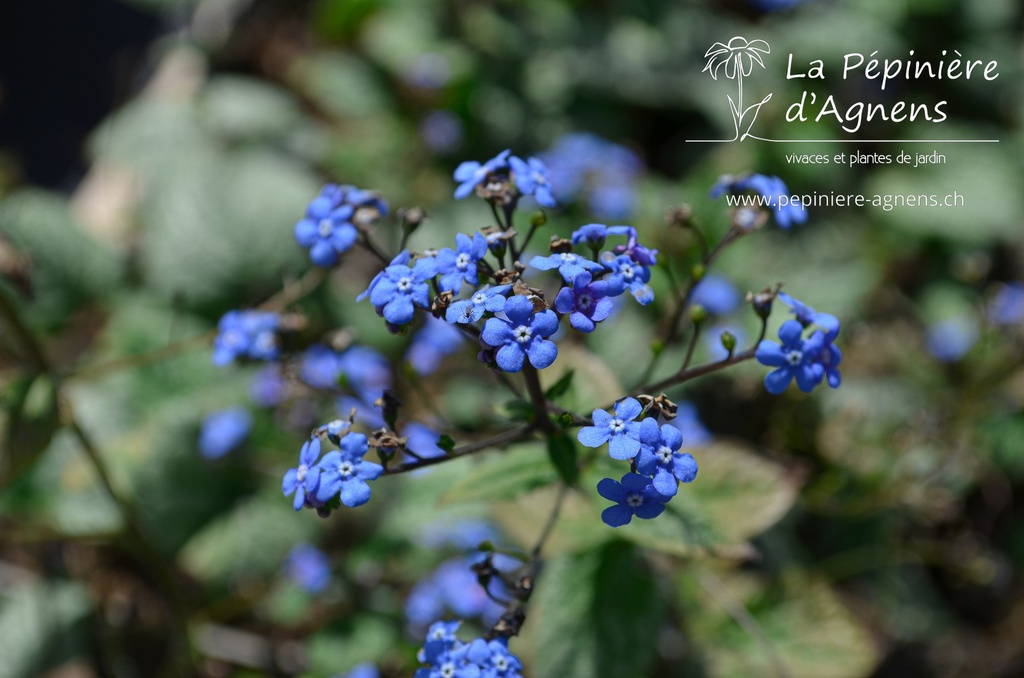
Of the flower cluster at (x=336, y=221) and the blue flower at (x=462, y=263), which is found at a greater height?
the flower cluster at (x=336, y=221)

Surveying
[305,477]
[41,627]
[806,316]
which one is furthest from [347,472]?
[41,627]

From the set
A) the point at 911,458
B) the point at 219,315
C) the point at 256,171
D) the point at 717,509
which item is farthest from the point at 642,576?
the point at 256,171

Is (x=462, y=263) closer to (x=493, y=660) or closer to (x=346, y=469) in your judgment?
(x=346, y=469)

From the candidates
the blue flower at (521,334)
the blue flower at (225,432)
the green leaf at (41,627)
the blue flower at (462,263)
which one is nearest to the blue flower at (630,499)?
the blue flower at (521,334)

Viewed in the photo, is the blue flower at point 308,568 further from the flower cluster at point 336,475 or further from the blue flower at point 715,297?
the blue flower at point 715,297

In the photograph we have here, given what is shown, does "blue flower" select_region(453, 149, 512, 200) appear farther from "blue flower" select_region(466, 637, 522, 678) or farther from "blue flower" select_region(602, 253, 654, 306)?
"blue flower" select_region(466, 637, 522, 678)

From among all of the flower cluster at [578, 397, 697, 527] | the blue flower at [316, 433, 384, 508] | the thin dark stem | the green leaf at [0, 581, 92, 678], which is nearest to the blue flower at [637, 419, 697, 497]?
the flower cluster at [578, 397, 697, 527]

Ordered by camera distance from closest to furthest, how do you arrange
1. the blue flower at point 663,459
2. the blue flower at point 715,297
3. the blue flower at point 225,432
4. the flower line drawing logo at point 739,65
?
the blue flower at point 663,459, the blue flower at point 225,432, the blue flower at point 715,297, the flower line drawing logo at point 739,65
